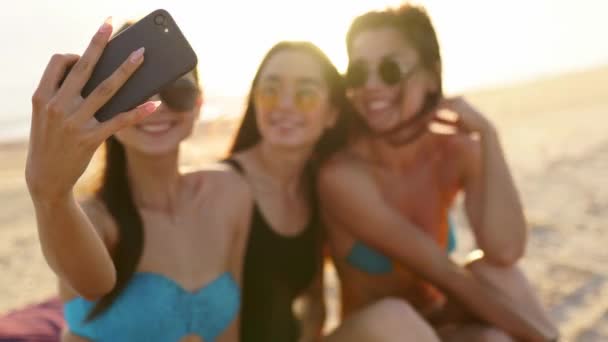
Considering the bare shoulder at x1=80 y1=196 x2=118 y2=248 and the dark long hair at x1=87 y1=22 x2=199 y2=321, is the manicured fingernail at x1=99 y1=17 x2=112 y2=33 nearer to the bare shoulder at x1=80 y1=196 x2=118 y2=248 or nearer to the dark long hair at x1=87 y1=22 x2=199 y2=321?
the dark long hair at x1=87 y1=22 x2=199 y2=321

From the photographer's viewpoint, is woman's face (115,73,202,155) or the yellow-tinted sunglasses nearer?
woman's face (115,73,202,155)

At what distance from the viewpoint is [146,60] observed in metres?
1.40


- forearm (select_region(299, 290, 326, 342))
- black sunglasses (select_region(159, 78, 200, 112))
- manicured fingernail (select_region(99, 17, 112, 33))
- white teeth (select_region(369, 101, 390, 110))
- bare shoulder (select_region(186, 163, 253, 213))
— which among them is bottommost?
forearm (select_region(299, 290, 326, 342))

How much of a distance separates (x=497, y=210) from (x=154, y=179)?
160 centimetres

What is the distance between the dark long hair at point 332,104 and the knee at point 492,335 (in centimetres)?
110

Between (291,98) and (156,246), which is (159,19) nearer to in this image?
(156,246)

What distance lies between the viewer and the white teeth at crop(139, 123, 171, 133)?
2.13 metres

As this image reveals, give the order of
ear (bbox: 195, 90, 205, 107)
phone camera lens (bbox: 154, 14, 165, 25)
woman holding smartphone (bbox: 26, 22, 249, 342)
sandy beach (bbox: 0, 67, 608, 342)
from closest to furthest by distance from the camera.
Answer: phone camera lens (bbox: 154, 14, 165, 25) < woman holding smartphone (bbox: 26, 22, 249, 342) < ear (bbox: 195, 90, 205, 107) < sandy beach (bbox: 0, 67, 608, 342)

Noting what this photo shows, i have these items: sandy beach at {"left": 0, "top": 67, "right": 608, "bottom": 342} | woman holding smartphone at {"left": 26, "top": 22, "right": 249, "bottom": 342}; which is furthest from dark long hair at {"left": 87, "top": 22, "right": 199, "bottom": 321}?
sandy beach at {"left": 0, "top": 67, "right": 608, "bottom": 342}

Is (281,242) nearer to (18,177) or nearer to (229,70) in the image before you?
(18,177)

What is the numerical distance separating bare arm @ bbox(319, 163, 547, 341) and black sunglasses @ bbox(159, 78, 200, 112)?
3.17 feet

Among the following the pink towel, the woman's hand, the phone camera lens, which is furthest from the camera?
the pink towel

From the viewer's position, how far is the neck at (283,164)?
2881mm

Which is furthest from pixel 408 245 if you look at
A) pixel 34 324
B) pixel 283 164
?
pixel 34 324
